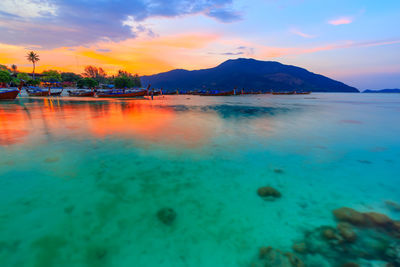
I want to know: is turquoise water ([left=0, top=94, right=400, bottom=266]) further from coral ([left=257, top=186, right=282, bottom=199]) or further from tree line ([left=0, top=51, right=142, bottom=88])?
tree line ([left=0, top=51, right=142, bottom=88])

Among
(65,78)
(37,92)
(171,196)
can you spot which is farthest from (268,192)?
(65,78)

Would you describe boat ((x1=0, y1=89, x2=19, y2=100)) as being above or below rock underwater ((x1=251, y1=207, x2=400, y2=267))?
above

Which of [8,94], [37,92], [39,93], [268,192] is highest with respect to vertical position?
[37,92]

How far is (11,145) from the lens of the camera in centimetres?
916

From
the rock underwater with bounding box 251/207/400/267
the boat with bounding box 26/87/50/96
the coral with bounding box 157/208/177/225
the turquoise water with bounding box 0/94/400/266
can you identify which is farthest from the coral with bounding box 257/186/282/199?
the boat with bounding box 26/87/50/96

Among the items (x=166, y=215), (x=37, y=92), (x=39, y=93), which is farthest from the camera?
(x=37, y=92)

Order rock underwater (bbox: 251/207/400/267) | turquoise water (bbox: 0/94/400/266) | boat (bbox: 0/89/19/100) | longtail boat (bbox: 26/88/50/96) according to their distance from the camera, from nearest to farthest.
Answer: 1. rock underwater (bbox: 251/207/400/267)
2. turquoise water (bbox: 0/94/400/266)
3. boat (bbox: 0/89/19/100)
4. longtail boat (bbox: 26/88/50/96)

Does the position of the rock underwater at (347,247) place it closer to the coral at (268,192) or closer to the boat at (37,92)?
the coral at (268,192)

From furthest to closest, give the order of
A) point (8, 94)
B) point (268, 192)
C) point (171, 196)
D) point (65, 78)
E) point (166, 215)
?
point (65, 78), point (8, 94), point (268, 192), point (171, 196), point (166, 215)

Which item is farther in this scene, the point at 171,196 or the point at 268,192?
the point at 268,192

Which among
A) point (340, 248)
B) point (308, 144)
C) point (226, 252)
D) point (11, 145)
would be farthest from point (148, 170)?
point (308, 144)

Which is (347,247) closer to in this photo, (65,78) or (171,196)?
(171,196)

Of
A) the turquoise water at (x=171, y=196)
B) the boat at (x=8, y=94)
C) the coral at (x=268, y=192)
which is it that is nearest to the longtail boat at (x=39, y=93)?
the boat at (x=8, y=94)

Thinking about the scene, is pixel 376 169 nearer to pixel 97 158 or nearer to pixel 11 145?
pixel 97 158
